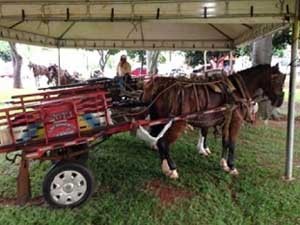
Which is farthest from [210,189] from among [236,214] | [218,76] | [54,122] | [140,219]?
[54,122]

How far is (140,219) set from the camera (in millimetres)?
4266

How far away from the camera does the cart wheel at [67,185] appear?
4.36 metres

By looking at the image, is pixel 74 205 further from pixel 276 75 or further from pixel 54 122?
pixel 276 75

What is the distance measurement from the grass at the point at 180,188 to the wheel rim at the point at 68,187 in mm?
134

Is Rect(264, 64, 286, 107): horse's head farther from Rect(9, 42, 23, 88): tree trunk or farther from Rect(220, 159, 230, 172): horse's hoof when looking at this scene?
Rect(9, 42, 23, 88): tree trunk

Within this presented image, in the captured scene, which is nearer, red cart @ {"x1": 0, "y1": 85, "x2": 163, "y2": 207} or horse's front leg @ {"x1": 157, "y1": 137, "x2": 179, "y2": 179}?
red cart @ {"x1": 0, "y1": 85, "x2": 163, "y2": 207}

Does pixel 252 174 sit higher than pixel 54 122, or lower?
lower

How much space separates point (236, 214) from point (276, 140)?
416 centimetres

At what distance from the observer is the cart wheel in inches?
172

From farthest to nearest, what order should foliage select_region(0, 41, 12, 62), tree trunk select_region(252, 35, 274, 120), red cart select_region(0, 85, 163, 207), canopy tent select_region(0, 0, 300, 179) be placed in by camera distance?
foliage select_region(0, 41, 12, 62), tree trunk select_region(252, 35, 274, 120), canopy tent select_region(0, 0, 300, 179), red cart select_region(0, 85, 163, 207)

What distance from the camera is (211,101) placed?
5422 mm

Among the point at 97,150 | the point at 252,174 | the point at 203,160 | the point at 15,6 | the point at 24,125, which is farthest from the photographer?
the point at 97,150

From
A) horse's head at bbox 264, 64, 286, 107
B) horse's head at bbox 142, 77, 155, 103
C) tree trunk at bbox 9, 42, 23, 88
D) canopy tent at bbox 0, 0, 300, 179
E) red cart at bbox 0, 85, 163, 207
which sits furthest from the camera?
tree trunk at bbox 9, 42, 23, 88

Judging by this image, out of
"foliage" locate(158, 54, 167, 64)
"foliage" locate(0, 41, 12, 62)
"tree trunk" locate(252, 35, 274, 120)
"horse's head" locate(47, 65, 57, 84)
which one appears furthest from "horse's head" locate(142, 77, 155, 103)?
"foliage" locate(0, 41, 12, 62)
